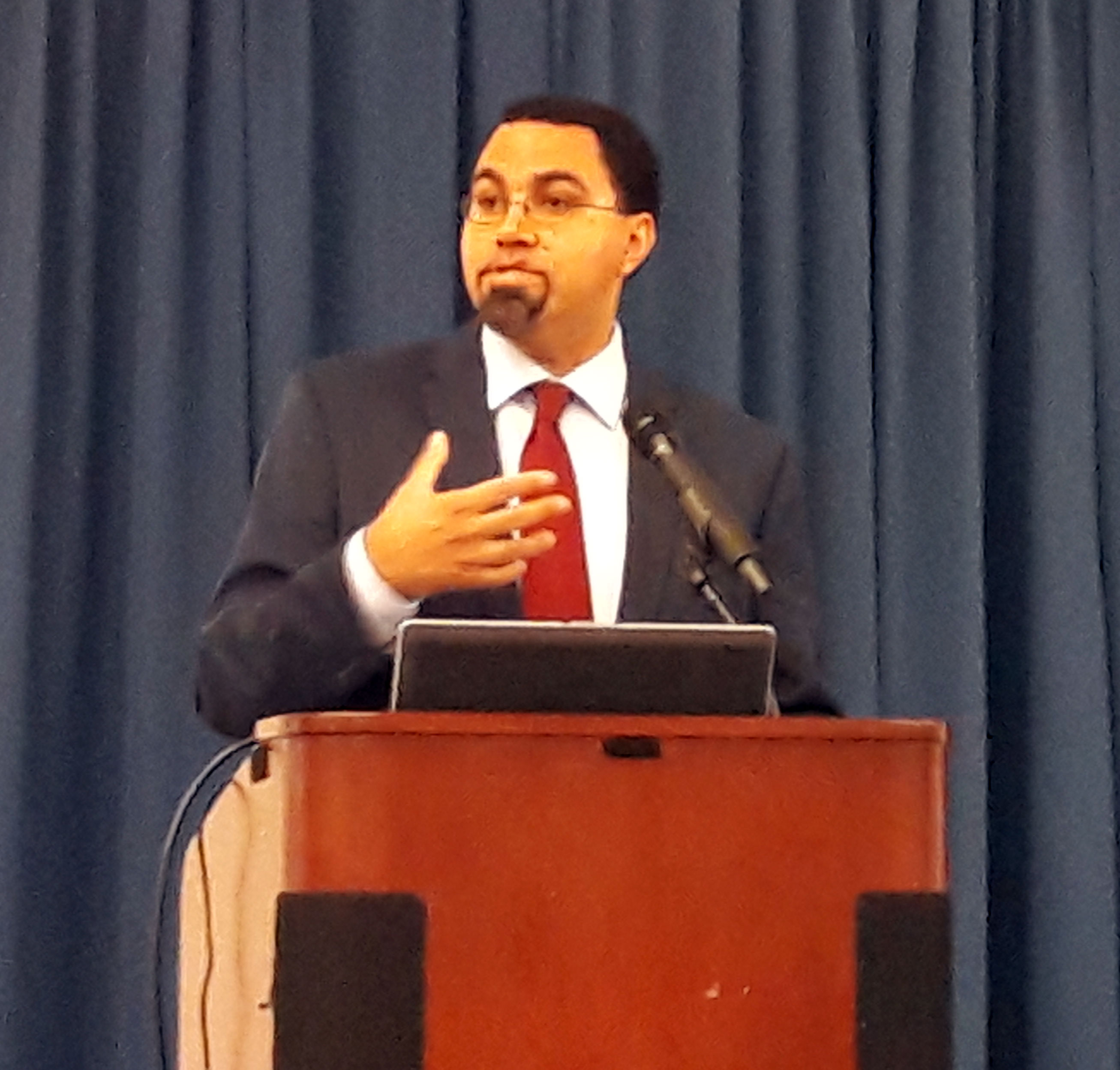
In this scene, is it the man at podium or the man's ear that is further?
the man's ear

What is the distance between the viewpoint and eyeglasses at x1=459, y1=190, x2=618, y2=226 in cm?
167

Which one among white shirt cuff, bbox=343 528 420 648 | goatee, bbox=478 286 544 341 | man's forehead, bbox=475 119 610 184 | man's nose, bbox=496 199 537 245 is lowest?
white shirt cuff, bbox=343 528 420 648

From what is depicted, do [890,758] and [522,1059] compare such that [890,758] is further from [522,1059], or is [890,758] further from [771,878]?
[522,1059]

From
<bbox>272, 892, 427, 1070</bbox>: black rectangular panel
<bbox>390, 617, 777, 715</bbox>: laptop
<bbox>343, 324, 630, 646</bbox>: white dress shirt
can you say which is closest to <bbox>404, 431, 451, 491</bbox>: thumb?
<bbox>390, 617, 777, 715</bbox>: laptop

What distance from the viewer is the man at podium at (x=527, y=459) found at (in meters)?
1.33

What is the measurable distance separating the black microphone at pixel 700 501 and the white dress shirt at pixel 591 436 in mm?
276

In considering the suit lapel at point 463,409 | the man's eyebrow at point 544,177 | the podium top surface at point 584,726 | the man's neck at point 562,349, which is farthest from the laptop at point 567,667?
the man's eyebrow at point 544,177

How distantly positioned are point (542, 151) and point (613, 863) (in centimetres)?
88

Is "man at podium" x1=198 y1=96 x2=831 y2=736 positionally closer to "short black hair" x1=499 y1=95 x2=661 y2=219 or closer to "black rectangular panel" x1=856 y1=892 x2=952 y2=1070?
"short black hair" x1=499 y1=95 x2=661 y2=219

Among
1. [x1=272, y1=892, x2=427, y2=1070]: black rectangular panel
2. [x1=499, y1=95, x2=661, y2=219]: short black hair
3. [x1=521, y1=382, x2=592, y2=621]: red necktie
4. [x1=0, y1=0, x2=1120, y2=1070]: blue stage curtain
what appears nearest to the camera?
[x1=272, y1=892, x2=427, y2=1070]: black rectangular panel

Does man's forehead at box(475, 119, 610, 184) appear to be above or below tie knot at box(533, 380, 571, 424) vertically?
above

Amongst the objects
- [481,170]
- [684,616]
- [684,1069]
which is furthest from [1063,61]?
[684,1069]

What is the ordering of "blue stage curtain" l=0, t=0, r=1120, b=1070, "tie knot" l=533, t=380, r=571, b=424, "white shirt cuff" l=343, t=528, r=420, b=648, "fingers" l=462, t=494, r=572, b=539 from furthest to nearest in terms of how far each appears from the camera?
1. "blue stage curtain" l=0, t=0, r=1120, b=1070
2. "tie knot" l=533, t=380, r=571, b=424
3. "white shirt cuff" l=343, t=528, r=420, b=648
4. "fingers" l=462, t=494, r=572, b=539

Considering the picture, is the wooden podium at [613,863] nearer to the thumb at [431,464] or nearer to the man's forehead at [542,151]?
the thumb at [431,464]
